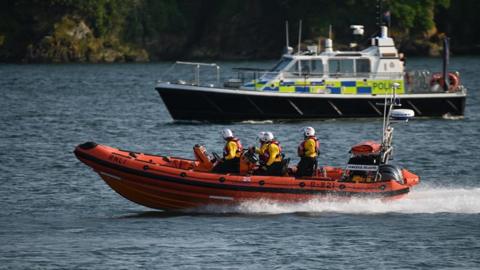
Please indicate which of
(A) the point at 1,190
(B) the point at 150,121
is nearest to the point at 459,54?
(B) the point at 150,121

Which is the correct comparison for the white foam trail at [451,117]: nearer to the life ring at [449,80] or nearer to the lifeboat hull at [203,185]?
the life ring at [449,80]

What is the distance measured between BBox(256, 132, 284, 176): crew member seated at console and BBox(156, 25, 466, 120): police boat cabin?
15131 millimetres

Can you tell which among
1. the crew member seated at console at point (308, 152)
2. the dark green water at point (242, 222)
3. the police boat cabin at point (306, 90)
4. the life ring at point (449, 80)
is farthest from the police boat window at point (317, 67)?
the crew member seated at console at point (308, 152)

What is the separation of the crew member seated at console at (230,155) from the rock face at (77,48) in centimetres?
7352

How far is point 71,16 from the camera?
328ft

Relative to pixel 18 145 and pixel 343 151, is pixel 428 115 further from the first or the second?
pixel 18 145

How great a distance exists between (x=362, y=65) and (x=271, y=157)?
16167 mm

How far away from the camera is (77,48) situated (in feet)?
323

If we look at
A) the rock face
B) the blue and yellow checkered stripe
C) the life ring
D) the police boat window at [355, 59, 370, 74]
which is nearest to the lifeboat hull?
the blue and yellow checkered stripe

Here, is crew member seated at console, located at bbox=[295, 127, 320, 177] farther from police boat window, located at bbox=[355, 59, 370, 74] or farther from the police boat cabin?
police boat window, located at bbox=[355, 59, 370, 74]

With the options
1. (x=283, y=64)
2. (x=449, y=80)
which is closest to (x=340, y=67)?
(x=283, y=64)

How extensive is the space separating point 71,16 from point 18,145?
62.1 meters

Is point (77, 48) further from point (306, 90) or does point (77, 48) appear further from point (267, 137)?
point (267, 137)

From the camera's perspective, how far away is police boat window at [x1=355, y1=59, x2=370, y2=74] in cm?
4084
